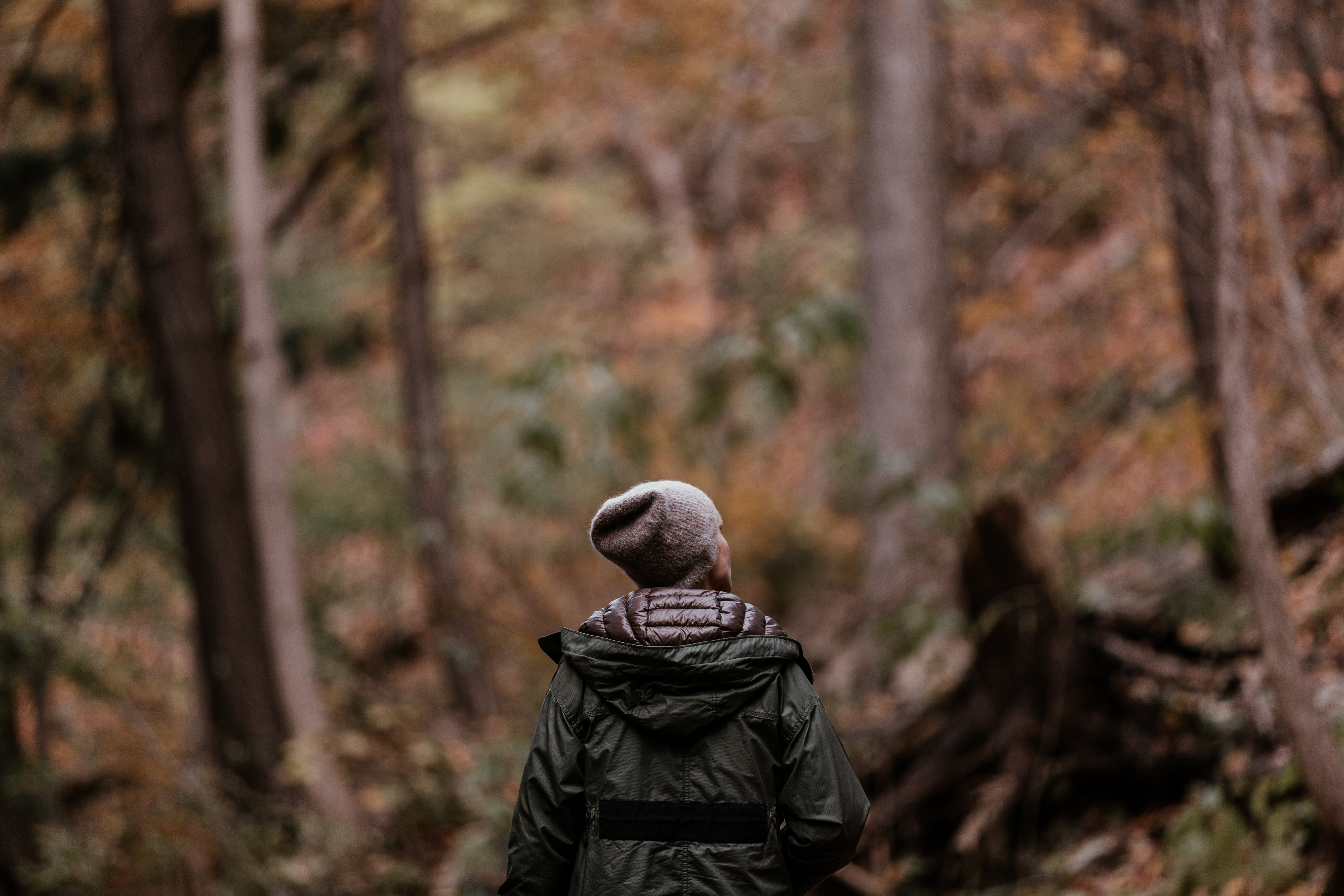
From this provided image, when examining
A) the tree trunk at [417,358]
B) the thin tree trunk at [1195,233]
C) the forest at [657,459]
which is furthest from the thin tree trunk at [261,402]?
the thin tree trunk at [1195,233]

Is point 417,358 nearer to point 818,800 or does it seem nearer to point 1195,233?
point 1195,233

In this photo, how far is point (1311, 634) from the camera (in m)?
4.88

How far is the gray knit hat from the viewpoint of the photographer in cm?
253

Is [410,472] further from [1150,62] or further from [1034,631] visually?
[1150,62]

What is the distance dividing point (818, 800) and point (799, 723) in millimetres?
164

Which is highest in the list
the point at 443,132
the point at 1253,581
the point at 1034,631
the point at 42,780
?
the point at 443,132

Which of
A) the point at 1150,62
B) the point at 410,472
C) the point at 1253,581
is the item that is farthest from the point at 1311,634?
the point at 410,472

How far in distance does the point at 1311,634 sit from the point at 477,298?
1306 centimetres

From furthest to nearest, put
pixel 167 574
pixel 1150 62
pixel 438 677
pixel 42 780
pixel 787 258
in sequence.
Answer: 1. pixel 787 258
2. pixel 438 677
3. pixel 167 574
4. pixel 42 780
5. pixel 1150 62

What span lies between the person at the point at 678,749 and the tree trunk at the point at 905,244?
21.5ft

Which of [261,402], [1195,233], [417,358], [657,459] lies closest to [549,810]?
[1195,233]

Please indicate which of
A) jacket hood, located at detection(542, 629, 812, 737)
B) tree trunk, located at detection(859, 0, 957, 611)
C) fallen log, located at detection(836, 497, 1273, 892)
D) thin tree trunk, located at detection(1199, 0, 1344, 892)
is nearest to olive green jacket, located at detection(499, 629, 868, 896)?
jacket hood, located at detection(542, 629, 812, 737)

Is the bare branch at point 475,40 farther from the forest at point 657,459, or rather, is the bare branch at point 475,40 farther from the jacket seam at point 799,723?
the jacket seam at point 799,723

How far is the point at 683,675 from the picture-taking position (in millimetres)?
2426
